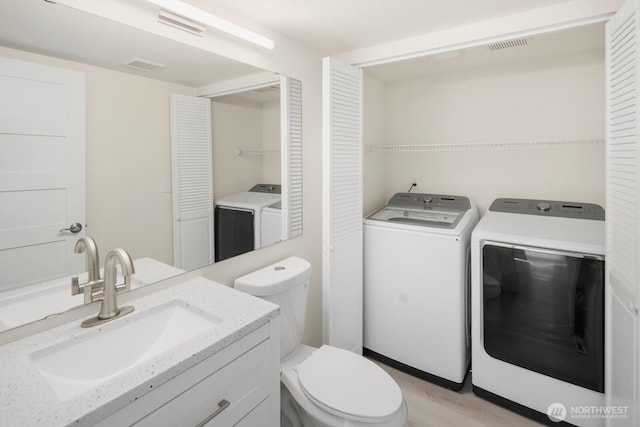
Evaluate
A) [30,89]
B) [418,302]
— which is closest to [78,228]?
[30,89]

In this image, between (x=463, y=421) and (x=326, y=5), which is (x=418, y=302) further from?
(x=326, y=5)

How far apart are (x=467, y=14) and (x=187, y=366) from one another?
80.4 inches

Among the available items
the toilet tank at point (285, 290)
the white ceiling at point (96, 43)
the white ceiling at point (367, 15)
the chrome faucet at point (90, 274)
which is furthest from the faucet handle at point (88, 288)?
the white ceiling at point (367, 15)

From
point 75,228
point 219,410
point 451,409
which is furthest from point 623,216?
point 75,228

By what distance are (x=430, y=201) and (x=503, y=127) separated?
2.52 ft

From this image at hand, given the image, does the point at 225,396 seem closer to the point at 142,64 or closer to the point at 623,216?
the point at 142,64

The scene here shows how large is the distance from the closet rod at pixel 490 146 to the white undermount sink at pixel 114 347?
6.54 ft

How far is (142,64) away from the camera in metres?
1.40

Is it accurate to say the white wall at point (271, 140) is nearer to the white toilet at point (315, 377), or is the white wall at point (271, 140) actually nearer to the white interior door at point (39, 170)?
the white toilet at point (315, 377)

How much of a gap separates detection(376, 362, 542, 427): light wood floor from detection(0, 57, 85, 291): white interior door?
1974 mm

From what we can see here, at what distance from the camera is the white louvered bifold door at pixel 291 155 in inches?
78.5

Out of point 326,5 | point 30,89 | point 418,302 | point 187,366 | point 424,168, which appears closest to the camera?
point 187,366

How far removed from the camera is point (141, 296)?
1.38 metres

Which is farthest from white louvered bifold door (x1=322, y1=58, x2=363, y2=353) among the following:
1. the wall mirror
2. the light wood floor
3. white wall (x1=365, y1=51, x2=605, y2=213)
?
white wall (x1=365, y1=51, x2=605, y2=213)
